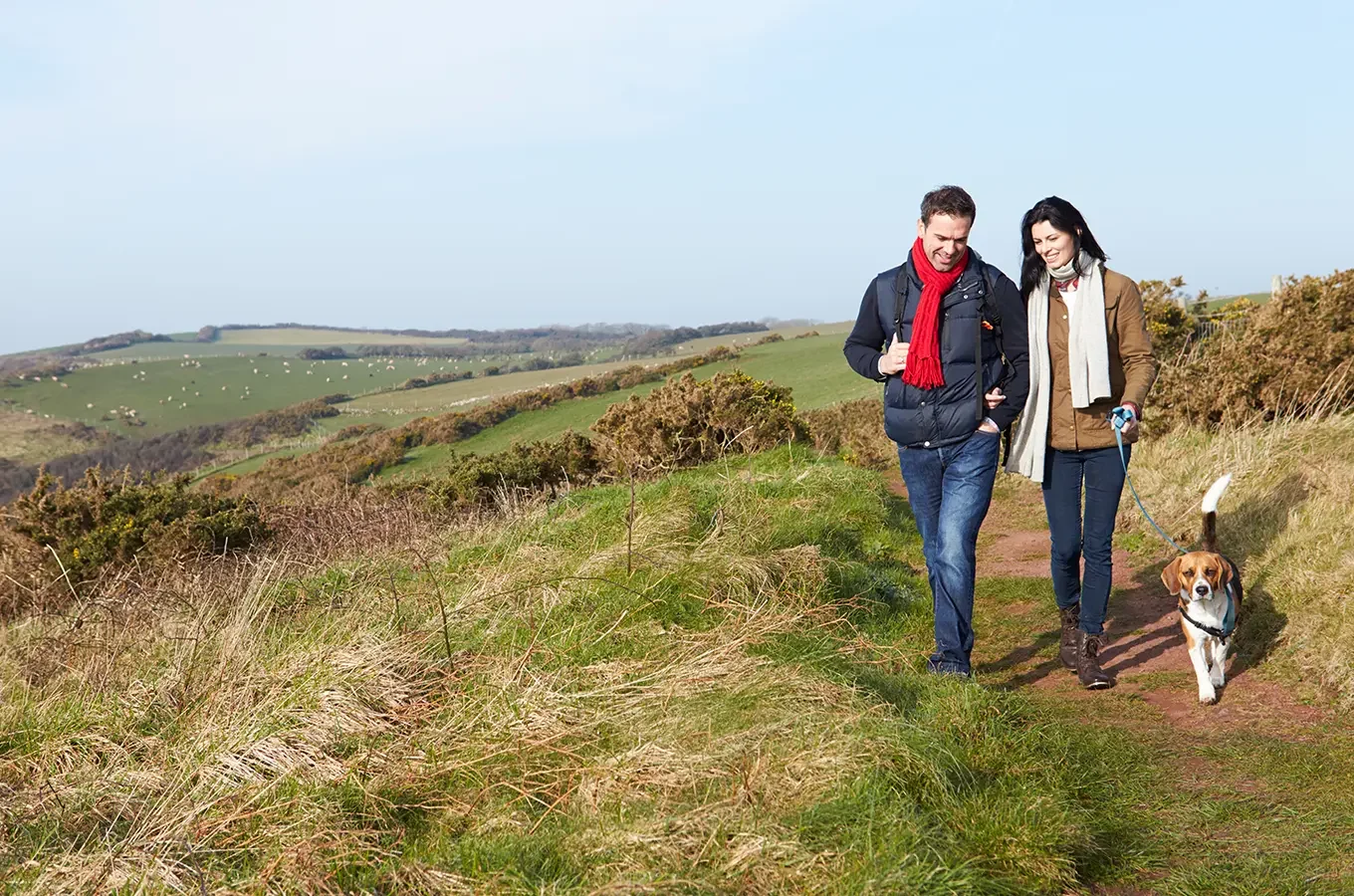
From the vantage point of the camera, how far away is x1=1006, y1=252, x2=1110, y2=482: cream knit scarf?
4.66 m

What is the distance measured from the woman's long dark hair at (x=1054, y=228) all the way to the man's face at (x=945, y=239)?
1.85ft

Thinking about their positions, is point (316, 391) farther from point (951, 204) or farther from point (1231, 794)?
point (1231, 794)

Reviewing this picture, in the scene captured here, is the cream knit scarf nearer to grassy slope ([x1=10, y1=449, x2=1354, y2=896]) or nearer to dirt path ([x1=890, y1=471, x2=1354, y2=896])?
dirt path ([x1=890, y1=471, x2=1354, y2=896])

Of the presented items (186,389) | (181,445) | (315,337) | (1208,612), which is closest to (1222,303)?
(1208,612)

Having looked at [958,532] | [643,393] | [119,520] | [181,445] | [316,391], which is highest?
[958,532]

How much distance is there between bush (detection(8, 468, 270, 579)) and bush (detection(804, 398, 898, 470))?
842cm

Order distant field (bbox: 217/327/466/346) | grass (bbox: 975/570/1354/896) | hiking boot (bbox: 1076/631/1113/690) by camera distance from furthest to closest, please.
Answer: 1. distant field (bbox: 217/327/466/346)
2. hiking boot (bbox: 1076/631/1113/690)
3. grass (bbox: 975/570/1354/896)

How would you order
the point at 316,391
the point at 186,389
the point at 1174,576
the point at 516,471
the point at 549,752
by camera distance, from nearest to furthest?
the point at 549,752 → the point at 1174,576 → the point at 516,471 → the point at 186,389 → the point at 316,391

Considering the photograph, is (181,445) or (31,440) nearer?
(181,445)

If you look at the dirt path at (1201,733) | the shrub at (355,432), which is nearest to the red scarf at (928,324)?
the dirt path at (1201,733)

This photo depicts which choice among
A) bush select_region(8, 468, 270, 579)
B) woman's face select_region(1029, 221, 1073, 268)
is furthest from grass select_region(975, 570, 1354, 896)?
bush select_region(8, 468, 270, 579)

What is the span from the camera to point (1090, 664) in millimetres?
Result: 4832

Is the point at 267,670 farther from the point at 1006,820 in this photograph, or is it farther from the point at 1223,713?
the point at 1223,713

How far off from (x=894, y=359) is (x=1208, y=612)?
1.94 meters
